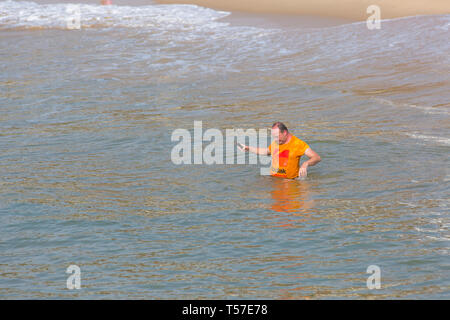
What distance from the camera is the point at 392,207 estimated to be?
426 inches

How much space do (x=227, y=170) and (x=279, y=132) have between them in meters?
1.72

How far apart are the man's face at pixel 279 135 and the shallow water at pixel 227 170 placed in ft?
2.53

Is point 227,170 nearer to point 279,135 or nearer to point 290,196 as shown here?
point 279,135

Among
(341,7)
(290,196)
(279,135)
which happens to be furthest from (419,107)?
(341,7)

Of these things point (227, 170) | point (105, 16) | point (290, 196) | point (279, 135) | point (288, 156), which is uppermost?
point (105, 16)

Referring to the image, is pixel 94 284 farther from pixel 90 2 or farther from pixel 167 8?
pixel 90 2

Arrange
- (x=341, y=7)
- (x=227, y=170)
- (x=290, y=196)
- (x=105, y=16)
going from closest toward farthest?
(x=290, y=196) < (x=227, y=170) < (x=341, y=7) < (x=105, y=16)

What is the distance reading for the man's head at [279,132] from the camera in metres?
12.0

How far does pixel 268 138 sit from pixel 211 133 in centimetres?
132

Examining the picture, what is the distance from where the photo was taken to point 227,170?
13344 millimetres

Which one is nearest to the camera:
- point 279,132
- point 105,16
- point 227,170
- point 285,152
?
point 279,132

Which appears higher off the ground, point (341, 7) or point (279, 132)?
point (341, 7)

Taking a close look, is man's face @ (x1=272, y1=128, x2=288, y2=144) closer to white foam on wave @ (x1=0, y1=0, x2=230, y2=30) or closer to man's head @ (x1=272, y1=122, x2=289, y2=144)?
man's head @ (x1=272, y1=122, x2=289, y2=144)

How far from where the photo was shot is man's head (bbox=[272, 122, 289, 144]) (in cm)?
1198
